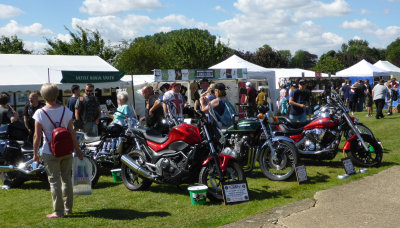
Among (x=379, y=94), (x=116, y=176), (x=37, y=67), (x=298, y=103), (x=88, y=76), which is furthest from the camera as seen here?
(x=379, y=94)

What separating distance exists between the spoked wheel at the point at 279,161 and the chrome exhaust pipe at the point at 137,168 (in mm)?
1926

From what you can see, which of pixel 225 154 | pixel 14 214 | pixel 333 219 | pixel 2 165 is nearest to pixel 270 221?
pixel 333 219

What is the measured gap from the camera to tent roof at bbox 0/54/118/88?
51.1ft

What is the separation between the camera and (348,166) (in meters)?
7.15

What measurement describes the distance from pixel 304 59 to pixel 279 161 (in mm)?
119091

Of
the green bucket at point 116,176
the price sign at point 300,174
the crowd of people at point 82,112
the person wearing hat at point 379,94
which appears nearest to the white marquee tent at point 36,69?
the crowd of people at point 82,112

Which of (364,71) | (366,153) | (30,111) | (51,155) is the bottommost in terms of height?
(366,153)

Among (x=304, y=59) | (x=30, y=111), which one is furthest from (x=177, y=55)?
(x=304, y=59)

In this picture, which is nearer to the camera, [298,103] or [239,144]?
[239,144]

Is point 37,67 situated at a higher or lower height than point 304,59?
lower

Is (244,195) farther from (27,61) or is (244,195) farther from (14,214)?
(27,61)

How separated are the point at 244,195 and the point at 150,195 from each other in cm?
157

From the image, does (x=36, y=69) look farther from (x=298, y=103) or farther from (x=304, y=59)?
(x=304, y=59)

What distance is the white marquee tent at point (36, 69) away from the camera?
15300 mm
